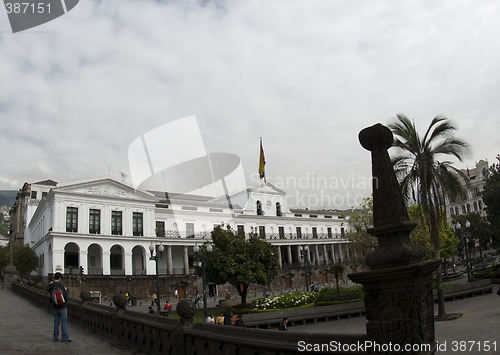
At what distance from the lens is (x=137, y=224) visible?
45.5 m

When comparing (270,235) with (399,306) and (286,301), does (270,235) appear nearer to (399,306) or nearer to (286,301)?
(286,301)

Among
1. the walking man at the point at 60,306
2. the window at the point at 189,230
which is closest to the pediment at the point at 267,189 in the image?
the window at the point at 189,230

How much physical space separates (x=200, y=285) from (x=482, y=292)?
98.2 feet

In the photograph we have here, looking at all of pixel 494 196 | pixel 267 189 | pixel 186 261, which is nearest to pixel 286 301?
pixel 186 261

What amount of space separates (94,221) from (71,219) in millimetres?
2387

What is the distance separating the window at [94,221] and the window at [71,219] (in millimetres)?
1538

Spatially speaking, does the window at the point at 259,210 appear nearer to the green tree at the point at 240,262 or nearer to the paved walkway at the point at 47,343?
the green tree at the point at 240,262

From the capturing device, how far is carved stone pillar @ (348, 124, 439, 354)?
11.0 ft

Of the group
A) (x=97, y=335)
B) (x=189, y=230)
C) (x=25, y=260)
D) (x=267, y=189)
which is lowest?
(x=97, y=335)

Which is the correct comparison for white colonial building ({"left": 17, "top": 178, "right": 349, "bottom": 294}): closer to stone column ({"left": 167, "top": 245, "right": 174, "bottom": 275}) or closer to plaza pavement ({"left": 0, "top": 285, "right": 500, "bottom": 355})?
stone column ({"left": 167, "top": 245, "right": 174, "bottom": 275})

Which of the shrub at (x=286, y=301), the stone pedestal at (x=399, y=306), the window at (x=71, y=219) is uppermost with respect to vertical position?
the window at (x=71, y=219)

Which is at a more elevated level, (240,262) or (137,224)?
(137,224)

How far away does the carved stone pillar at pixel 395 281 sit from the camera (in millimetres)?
3361

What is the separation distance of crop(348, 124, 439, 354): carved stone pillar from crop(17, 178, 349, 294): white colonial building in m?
27.9
